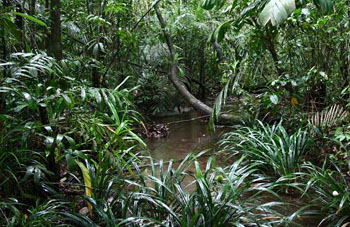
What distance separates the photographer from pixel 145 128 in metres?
3.65

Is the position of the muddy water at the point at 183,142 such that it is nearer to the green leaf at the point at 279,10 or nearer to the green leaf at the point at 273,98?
the green leaf at the point at 273,98

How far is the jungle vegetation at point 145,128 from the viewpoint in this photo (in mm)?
2043

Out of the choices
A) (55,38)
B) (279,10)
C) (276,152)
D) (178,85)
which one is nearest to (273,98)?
(276,152)

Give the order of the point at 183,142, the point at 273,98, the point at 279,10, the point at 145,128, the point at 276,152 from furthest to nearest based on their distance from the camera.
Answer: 1. the point at 183,142
2. the point at 145,128
3. the point at 273,98
4. the point at 276,152
5. the point at 279,10

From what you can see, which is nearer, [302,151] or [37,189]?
[37,189]

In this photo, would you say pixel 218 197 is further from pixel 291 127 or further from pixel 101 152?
pixel 291 127

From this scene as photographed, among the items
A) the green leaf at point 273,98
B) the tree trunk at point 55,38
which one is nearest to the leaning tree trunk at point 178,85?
the green leaf at point 273,98

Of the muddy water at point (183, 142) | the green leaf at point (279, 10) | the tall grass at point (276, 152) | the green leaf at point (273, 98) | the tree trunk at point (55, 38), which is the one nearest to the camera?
the green leaf at point (279, 10)

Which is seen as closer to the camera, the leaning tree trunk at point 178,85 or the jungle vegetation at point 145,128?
the jungle vegetation at point 145,128

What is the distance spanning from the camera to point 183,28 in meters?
7.60

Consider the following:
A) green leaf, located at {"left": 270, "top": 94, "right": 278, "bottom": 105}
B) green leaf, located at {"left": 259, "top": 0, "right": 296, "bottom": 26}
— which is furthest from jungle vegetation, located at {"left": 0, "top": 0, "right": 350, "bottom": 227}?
green leaf, located at {"left": 270, "top": 94, "right": 278, "bottom": 105}

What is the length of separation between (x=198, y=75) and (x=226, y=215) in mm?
7546

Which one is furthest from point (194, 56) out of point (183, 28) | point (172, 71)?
point (172, 71)

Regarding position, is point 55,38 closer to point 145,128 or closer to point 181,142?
point 145,128
